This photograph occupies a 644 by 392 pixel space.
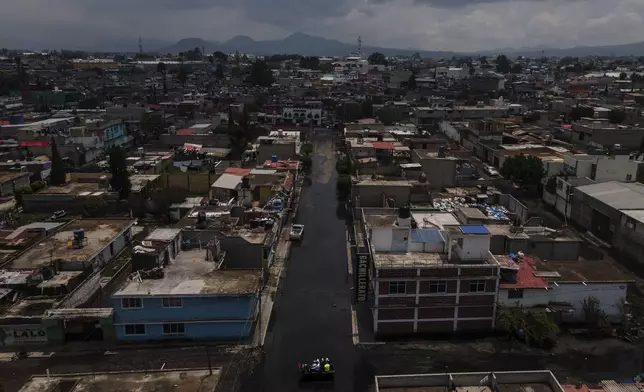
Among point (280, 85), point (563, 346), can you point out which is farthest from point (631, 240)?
point (280, 85)

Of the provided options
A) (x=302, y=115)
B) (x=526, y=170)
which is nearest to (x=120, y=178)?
(x=526, y=170)

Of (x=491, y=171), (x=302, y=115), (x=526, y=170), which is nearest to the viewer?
(x=526, y=170)

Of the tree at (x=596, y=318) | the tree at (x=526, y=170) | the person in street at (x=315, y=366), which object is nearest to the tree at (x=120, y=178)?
the person in street at (x=315, y=366)

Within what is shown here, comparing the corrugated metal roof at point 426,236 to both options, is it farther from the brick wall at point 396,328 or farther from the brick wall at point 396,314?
the brick wall at point 396,328

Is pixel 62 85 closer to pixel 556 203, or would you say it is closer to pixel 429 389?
pixel 556 203

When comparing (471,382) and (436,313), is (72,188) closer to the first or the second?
(436,313)

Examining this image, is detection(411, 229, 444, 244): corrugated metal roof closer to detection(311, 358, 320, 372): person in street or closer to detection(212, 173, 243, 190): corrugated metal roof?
detection(311, 358, 320, 372): person in street

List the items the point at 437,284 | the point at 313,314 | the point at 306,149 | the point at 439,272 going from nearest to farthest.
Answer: the point at 439,272 < the point at 437,284 < the point at 313,314 < the point at 306,149
